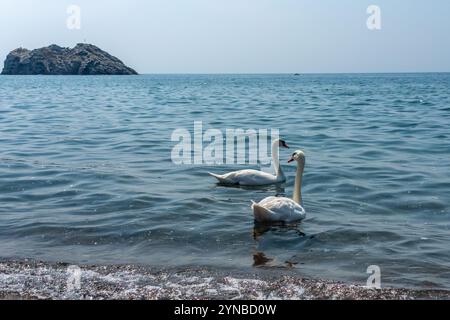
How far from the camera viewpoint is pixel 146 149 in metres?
19.1

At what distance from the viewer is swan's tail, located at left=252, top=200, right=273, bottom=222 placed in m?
10.1

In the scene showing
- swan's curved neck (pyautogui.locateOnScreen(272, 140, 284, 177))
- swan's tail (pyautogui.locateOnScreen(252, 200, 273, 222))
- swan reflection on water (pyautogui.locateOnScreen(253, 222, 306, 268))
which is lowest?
swan reflection on water (pyautogui.locateOnScreen(253, 222, 306, 268))

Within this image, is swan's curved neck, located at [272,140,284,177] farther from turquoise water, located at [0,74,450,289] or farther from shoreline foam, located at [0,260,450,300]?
shoreline foam, located at [0,260,450,300]

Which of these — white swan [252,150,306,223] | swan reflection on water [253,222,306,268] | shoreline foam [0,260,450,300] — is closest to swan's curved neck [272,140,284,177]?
white swan [252,150,306,223]

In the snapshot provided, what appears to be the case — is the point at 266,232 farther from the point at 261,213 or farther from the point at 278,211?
the point at 278,211

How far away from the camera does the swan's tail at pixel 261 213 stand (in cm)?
1009

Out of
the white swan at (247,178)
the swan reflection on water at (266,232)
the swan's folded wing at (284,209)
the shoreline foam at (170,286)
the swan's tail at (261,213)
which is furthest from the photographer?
the white swan at (247,178)

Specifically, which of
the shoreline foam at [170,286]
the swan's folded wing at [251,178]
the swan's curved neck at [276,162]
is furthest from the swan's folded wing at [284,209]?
the swan's curved neck at [276,162]

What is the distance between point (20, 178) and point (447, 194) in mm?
9757

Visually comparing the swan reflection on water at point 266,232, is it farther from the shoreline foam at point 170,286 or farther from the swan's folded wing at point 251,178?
the swan's folded wing at point 251,178

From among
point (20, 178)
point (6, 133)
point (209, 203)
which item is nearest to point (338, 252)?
point (209, 203)

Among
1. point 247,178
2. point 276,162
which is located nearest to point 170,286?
point 247,178

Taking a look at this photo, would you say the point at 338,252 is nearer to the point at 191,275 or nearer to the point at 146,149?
the point at 191,275

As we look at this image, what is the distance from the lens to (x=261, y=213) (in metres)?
10.2
